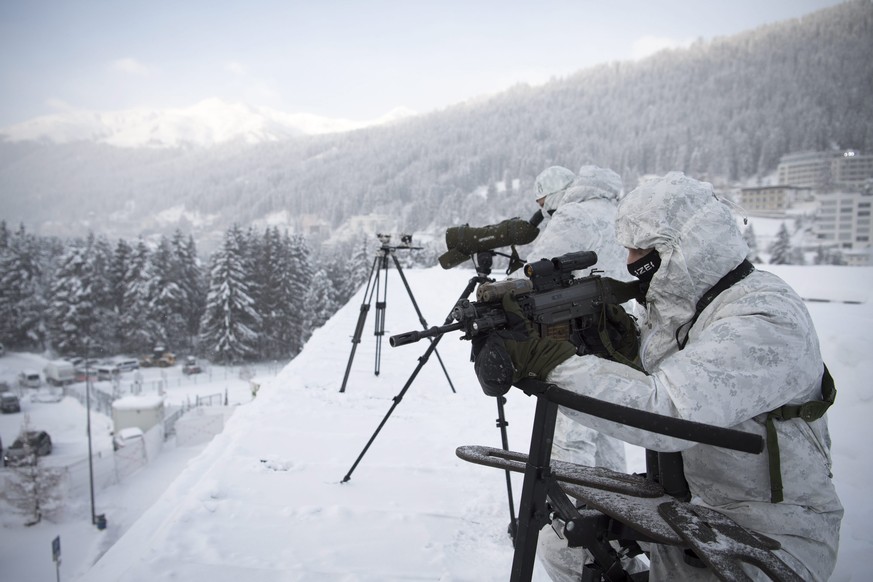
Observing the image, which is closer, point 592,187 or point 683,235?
point 683,235

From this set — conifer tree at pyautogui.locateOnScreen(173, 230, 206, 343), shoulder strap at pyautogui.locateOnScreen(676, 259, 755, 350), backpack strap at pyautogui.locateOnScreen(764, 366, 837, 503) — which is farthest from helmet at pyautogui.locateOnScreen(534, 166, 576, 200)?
conifer tree at pyautogui.locateOnScreen(173, 230, 206, 343)

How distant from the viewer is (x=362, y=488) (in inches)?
124

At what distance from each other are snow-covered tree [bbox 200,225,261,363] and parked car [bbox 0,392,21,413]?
925 centimetres

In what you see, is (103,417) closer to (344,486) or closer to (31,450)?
(31,450)

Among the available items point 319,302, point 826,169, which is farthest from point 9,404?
point 826,169

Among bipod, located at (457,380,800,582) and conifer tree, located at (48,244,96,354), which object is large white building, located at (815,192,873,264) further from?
conifer tree, located at (48,244,96,354)

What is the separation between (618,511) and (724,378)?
0.50 metres

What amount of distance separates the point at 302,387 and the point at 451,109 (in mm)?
88164

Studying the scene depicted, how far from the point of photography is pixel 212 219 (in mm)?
71438

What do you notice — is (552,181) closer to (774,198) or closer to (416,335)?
(416,335)

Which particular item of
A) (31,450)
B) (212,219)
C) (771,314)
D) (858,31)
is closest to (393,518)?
(771,314)

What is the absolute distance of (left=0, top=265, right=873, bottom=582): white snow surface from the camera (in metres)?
2.31

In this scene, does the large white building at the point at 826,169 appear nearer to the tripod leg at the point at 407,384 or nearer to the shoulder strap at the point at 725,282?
the tripod leg at the point at 407,384

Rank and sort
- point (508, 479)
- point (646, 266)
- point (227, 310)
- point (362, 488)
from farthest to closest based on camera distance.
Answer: point (227, 310), point (362, 488), point (508, 479), point (646, 266)
